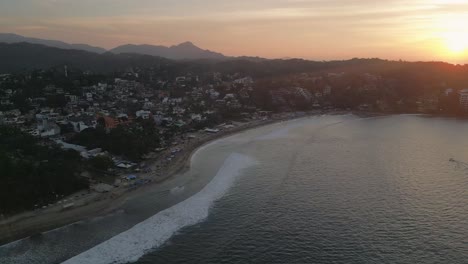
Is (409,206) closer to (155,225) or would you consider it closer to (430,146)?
(155,225)

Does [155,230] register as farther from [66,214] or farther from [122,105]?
[122,105]

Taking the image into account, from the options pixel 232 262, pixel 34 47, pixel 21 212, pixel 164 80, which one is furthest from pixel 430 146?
pixel 34 47

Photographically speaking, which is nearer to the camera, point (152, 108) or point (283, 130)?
point (283, 130)

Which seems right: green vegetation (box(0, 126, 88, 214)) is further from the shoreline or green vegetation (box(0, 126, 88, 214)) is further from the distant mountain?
the distant mountain

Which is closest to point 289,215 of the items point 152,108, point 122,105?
point 152,108

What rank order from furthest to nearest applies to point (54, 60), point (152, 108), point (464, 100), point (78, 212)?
point (54, 60) → point (464, 100) → point (152, 108) → point (78, 212)

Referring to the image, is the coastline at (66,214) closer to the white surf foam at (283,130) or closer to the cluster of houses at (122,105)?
the cluster of houses at (122,105)

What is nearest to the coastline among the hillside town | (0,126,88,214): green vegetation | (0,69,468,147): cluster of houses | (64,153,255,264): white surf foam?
the hillside town
